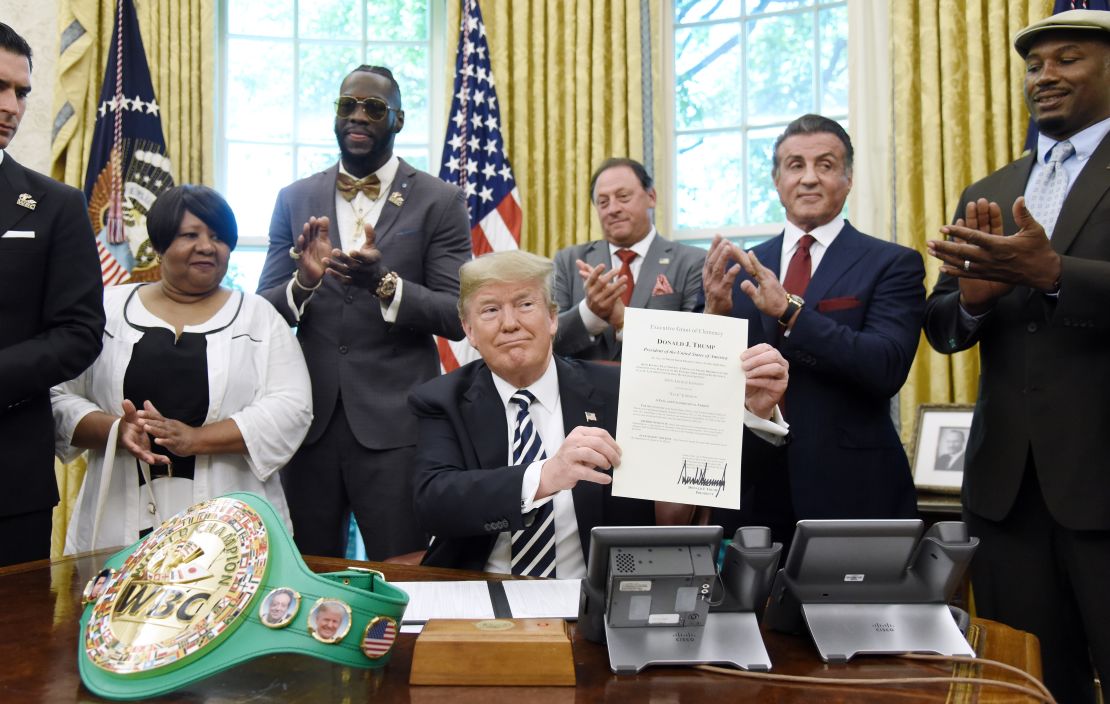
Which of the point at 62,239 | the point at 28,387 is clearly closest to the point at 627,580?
the point at 28,387

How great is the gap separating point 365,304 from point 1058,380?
1990 mm

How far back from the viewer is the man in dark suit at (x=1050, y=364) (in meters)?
2.32

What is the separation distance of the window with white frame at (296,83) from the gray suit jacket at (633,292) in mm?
2256

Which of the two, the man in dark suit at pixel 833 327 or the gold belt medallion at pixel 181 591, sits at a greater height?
the man in dark suit at pixel 833 327

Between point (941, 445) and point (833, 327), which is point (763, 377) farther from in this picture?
point (941, 445)

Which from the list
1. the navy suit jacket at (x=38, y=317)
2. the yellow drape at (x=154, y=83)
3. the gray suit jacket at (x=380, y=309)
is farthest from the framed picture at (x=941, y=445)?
the yellow drape at (x=154, y=83)

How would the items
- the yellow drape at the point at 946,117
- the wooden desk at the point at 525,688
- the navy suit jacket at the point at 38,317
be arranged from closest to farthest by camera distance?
the wooden desk at the point at 525,688 → the navy suit jacket at the point at 38,317 → the yellow drape at the point at 946,117

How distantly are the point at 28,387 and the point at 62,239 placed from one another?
0.42m

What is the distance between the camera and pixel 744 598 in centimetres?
148

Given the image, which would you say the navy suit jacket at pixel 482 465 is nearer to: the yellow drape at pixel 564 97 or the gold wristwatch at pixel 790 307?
the gold wristwatch at pixel 790 307

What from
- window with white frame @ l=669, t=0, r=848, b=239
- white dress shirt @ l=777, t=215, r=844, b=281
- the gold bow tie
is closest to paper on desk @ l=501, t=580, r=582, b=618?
white dress shirt @ l=777, t=215, r=844, b=281

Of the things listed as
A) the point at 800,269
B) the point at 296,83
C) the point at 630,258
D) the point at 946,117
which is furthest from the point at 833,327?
the point at 296,83

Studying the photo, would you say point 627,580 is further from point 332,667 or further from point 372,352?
point 372,352

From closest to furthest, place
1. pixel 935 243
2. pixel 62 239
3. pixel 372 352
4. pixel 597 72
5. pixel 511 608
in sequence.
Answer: pixel 511 608 → pixel 935 243 → pixel 62 239 → pixel 372 352 → pixel 597 72
